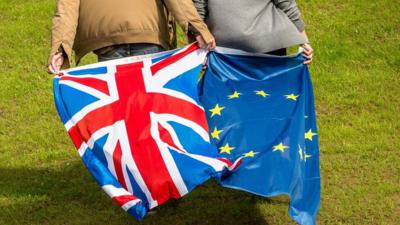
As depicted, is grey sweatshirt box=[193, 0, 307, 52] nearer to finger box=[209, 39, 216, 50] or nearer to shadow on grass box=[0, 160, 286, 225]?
finger box=[209, 39, 216, 50]

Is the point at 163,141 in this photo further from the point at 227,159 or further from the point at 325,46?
the point at 325,46

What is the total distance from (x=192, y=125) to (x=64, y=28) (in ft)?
3.39

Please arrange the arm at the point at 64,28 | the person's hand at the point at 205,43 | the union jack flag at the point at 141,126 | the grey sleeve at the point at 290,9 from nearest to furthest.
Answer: the union jack flag at the point at 141,126, the arm at the point at 64,28, the person's hand at the point at 205,43, the grey sleeve at the point at 290,9

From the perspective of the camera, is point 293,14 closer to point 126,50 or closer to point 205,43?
point 205,43

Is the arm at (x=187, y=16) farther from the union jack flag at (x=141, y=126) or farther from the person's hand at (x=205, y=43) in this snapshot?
the union jack flag at (x=141, y=126)

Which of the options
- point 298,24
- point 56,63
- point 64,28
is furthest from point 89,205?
point 298,24

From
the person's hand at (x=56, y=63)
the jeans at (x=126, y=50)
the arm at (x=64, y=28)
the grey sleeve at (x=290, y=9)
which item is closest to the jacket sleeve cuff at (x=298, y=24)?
the grey sleeve at (x=290, y=9)

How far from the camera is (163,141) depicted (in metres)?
4.81

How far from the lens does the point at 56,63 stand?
511 cm

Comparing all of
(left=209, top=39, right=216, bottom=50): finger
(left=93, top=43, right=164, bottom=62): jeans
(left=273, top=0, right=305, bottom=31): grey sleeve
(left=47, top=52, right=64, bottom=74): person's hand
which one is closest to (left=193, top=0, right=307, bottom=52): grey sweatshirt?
(left=273, top=0, right=305, bottom=31): grey sleeve

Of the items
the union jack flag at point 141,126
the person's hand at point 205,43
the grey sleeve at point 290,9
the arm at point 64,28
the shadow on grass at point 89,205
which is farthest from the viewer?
the shadow on grass at point 89,205

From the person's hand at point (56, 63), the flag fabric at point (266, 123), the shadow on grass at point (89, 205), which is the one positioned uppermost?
the person's hand at point (56, 63)

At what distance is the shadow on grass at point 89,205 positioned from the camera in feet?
19.2

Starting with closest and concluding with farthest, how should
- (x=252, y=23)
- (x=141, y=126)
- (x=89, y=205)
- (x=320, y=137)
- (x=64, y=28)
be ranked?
(x=141, y=126) < (x=64, y=28) < (x=252, y=23) < (x=89, y=205) < (x=320, y=137)
